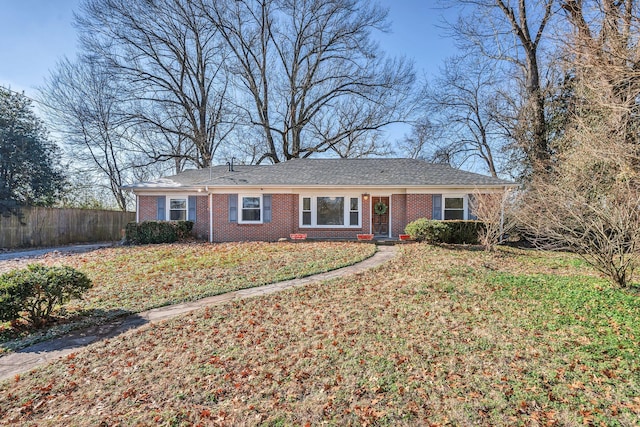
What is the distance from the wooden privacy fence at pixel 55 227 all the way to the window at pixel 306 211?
41.9ft

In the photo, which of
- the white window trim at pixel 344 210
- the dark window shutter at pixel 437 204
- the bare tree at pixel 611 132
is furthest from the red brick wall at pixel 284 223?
the bare tree at pixel 611 132

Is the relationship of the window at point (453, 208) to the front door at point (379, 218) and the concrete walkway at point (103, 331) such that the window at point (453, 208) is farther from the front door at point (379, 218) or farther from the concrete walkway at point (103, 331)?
the concrete walkway at point (103, 331)

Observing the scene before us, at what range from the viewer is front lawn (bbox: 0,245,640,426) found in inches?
113

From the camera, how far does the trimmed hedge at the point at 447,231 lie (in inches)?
480

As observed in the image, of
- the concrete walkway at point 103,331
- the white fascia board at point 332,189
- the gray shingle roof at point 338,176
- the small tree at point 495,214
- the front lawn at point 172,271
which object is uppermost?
the gray shingle roof at point 338,176

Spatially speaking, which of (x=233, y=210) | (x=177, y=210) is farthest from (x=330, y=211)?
(x=177, y=210)

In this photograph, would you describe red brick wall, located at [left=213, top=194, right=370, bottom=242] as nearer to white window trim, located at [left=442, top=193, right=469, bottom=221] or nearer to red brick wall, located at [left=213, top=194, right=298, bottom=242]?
red brick wall, located at [left=213, top=194, right=298, bottom=242]

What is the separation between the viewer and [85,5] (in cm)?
1970

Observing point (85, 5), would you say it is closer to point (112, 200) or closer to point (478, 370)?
point (112, 200)

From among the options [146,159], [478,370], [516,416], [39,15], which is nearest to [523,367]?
[478,370]

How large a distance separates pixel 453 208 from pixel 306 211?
22.9 feet

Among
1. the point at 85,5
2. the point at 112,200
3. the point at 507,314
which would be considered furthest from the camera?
the point at 112,200

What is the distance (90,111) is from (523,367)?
2709cm

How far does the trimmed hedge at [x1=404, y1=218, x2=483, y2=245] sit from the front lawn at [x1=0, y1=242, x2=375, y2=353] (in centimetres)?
244
